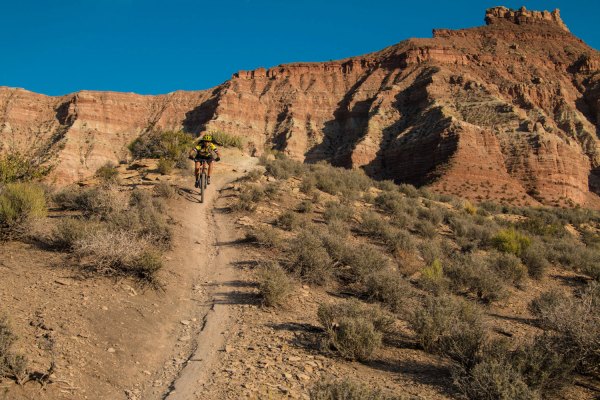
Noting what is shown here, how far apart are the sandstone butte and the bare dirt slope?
37.7 m

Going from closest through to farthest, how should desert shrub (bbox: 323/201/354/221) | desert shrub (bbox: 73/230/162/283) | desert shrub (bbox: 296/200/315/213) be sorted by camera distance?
desert shrub (bbox: 73/230/162/283) < desert shrub (bbox: 323/201/354/221) < desert shrub (bbox: 296/200/315/213)

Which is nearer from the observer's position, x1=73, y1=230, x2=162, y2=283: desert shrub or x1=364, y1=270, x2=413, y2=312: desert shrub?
x1=73, y1=230, x2=162, y2=283: desert shrub

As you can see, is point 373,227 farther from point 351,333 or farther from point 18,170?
point 18,170

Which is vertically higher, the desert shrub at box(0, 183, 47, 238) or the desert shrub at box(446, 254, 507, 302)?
the desert shrub at box(0, 183, 47, 238)

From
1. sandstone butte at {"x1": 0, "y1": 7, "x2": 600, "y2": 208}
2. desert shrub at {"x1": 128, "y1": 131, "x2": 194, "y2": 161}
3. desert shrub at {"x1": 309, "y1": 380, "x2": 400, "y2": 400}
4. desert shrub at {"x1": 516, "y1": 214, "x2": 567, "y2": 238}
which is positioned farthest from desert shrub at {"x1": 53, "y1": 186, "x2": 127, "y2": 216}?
sandstone butte at {"x1": 0, "y1": 7, "x2": 600, "y2": 208}

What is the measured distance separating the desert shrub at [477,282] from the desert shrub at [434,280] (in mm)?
294

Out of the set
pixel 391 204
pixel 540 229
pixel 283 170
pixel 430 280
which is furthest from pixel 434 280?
pixel 540 229

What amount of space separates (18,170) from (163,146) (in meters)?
9.05

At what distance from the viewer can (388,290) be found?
795 centimetres

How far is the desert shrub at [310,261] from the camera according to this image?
8.48m

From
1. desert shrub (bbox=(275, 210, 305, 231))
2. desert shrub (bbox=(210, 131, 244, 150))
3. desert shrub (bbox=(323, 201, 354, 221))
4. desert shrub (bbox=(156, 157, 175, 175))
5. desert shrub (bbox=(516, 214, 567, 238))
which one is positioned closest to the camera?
desert shrub (bbox=(275, 210, 305, 231))

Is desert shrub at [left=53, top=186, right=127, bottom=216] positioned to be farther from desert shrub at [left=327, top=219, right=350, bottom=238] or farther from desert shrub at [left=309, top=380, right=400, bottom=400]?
desert shrub at [left=309, top=380, right=400, bottom=400]

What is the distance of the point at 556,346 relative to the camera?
17.3ft

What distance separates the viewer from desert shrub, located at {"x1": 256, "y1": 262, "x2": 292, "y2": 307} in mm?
7094
